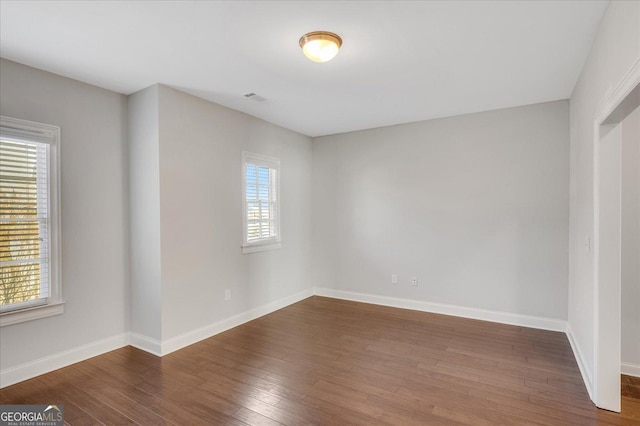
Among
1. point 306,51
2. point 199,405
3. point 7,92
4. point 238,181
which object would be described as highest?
point 306,51

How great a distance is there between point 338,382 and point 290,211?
9.54ft

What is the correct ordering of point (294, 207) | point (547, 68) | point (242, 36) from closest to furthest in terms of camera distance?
point (242, 36) → point (547, 68) → point (294, 207)

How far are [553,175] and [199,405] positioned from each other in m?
4.34

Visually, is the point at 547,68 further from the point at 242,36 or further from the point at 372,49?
the point at 242,36

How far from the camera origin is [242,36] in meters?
2.38

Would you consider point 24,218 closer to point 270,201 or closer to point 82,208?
point 82,208

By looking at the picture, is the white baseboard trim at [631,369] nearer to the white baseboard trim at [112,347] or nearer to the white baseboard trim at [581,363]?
the white baseboard trim at [581,363]

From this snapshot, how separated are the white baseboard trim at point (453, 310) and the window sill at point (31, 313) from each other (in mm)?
3546

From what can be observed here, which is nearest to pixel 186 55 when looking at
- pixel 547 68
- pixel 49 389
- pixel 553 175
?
pixel 49 389

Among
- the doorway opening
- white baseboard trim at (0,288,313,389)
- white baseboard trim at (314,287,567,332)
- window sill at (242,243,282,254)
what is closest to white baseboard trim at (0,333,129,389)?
white baseboard trim at (0,288,313,389)

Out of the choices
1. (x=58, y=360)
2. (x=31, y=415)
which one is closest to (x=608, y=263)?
(x=31, y=415)

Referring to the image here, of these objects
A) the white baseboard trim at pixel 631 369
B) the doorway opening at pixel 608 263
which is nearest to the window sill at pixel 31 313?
the doorway opening at pixel 608 263

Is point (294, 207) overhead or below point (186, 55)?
below

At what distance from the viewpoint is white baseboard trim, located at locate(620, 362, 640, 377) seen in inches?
108
